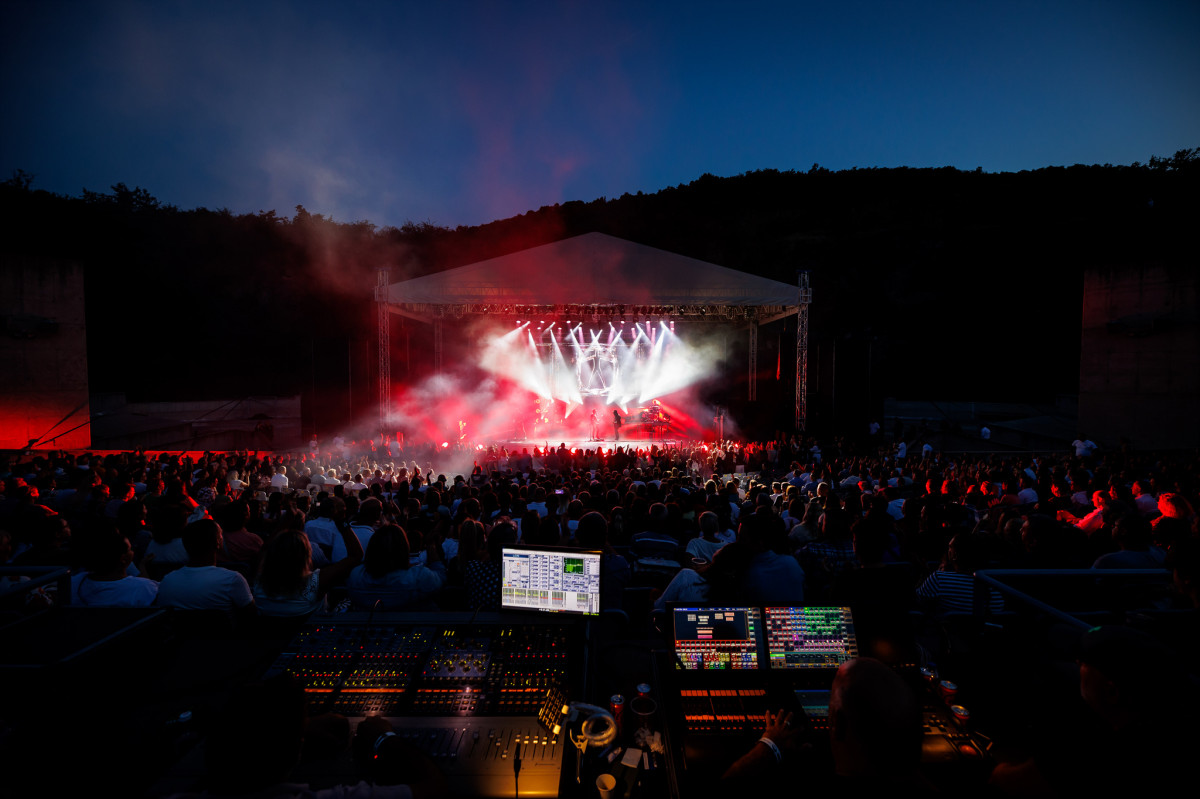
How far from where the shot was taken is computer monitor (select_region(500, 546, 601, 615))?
103 inches

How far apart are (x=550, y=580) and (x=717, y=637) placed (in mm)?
828

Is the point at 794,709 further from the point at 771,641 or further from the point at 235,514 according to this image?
the point at 235,514

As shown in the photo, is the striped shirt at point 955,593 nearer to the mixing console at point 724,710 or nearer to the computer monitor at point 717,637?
the computer monitor at point 717,637

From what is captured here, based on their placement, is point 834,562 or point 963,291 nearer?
point 834,562

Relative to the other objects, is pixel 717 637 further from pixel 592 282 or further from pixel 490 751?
pixel 592 282

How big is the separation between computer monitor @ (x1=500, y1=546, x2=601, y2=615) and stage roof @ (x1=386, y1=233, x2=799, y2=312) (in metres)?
10.9

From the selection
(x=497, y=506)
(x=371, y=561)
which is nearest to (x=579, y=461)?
(x=497, y=506)

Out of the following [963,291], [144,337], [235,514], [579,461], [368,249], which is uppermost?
[368,249]

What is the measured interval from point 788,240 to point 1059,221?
16.1 m

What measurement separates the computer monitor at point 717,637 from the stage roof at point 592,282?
11244mm

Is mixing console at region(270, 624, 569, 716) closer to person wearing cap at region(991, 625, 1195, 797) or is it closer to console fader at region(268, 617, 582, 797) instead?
console fader at region(268, 617, 582, 797)

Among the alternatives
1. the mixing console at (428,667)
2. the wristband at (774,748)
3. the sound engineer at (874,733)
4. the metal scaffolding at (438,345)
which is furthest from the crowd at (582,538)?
the metal scaffolding at (438,345)

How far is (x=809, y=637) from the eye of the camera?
90.0 inches

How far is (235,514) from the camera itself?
4.41m
